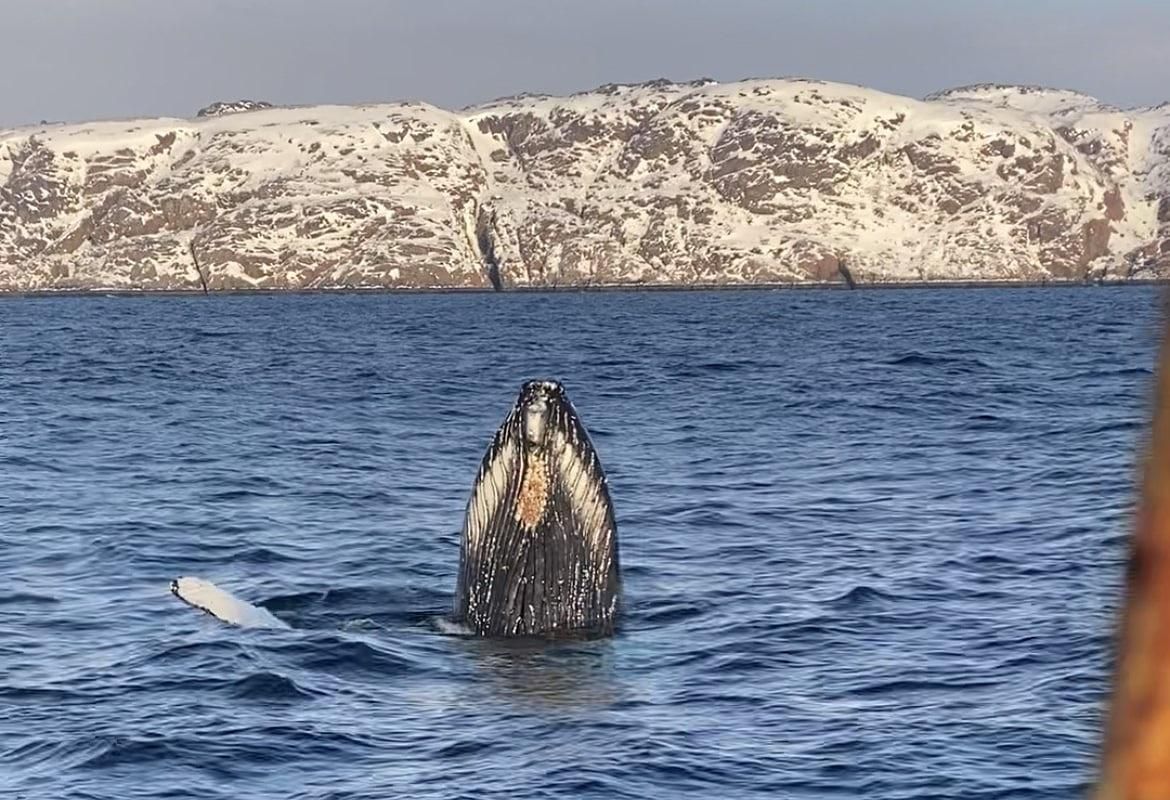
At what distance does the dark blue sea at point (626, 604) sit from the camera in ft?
32.2

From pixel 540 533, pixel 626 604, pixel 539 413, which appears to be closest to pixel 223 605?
pixel 626 604

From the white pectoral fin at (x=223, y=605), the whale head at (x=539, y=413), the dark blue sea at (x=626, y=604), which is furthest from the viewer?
the white pectoral fin at (x=223, y=605)

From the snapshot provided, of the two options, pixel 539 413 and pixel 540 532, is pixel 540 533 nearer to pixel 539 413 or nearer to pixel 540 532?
pixel 540 532

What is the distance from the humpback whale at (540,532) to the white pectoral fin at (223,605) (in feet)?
6.30

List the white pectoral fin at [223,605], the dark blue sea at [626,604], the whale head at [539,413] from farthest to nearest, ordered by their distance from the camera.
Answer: the white pectoral fin at [223,605] → the whale head at [539,413] → the dark blue sea at [626,604]

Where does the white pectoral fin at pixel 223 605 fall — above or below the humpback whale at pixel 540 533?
below

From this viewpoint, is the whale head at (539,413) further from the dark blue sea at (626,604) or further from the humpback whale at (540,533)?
the dark blue sea at (626,604)

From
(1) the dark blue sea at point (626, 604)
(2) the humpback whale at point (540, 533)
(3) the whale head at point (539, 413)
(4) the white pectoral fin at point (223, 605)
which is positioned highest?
(3) the whale head at point (539, 413)

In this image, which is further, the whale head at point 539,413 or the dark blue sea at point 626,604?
the whale head at point 539,413

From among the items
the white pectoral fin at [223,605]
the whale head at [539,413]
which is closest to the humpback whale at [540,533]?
the whale head at [539,413]

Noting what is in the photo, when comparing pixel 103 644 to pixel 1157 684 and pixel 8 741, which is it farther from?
pixel 1157 684

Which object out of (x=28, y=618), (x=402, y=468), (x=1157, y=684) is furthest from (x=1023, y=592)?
(x=1157, y=684)

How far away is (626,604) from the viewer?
13891mm

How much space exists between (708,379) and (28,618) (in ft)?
102
